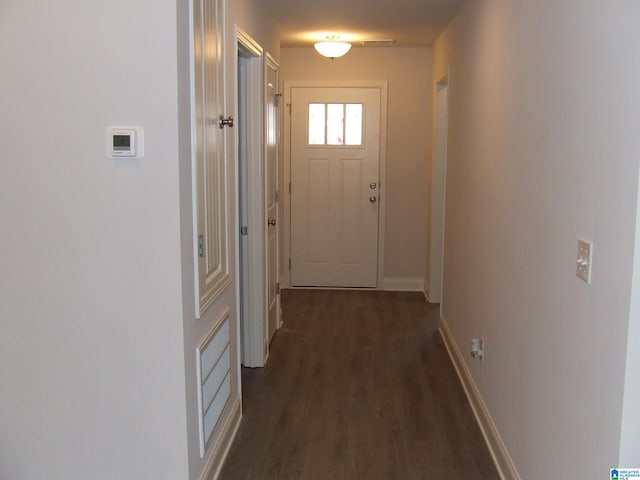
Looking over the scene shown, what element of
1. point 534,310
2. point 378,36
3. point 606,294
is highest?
point 378,36

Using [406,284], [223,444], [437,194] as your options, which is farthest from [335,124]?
[223,444]

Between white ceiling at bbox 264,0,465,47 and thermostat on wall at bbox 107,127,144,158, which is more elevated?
white ceiling at bbox 264,0,465,47

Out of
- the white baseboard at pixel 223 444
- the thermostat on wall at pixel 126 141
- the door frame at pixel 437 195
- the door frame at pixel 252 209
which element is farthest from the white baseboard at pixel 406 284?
the thermostat on wall at pixel 126 141

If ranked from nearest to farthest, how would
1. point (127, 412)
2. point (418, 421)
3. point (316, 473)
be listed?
1. point (127, 412)
2. point (316, 473)
3. point (418, 421)

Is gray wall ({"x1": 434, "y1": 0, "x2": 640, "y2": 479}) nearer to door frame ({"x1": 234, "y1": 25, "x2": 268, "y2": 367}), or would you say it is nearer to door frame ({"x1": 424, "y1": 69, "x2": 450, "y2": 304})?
door frame ({"x1": 234, "y1": 25, "x2": 268, "y2": 367})

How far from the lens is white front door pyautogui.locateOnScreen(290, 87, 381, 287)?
619cm

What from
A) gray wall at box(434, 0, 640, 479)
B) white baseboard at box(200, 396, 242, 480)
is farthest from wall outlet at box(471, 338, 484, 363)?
white baseboard at box(200, 396, 242, 480)

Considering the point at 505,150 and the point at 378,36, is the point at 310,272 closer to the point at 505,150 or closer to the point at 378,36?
the point at 378,36

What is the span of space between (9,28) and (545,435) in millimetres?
2363

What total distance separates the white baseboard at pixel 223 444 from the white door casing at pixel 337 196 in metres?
3.14

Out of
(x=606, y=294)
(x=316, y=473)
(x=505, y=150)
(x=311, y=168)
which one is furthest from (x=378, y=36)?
(x=606, y=294)

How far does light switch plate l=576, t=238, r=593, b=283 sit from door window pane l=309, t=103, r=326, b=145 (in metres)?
4.56

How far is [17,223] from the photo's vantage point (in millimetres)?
2297

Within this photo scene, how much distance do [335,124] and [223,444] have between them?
398 cm
